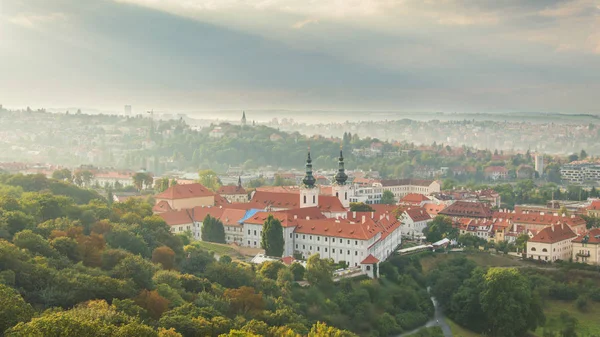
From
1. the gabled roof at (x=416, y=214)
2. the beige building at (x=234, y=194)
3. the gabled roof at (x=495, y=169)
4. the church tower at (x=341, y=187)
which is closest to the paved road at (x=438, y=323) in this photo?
the gabled roof at (x=416, y=214)

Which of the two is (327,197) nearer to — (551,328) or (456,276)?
(456,276)

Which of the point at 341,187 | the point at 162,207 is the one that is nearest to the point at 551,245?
the point at 341,187

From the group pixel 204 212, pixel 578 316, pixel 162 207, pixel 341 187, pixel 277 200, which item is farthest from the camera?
pixel 341 187

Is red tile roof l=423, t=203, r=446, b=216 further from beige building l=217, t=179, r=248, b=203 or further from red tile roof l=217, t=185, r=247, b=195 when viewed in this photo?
red tile roof l=217, t=185, r=247, b=195

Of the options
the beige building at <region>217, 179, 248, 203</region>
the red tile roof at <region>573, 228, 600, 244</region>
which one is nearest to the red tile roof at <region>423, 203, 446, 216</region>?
the red tile roof at <region>573, 228, 600, 244</region>

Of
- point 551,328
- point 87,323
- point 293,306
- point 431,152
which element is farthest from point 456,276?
point 431,152

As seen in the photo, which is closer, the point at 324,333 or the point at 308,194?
the point at 324,333

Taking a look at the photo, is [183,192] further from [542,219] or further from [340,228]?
[542,219]
